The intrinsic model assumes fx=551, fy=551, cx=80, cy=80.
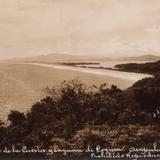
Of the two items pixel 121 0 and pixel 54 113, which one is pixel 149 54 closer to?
pixel 121 0

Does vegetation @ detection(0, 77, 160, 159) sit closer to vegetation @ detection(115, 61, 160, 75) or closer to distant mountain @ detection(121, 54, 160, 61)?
vegetation @ detection(115, 61, 160, 75)

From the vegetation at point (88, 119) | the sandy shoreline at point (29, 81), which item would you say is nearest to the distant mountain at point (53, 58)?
the sandy shoreline at point (29, 81)

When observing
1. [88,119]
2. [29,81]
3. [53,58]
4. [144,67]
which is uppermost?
[53,58]

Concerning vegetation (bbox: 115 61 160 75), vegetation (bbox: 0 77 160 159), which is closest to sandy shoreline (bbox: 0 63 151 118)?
vegetation (bbox: 0 77 160 159)

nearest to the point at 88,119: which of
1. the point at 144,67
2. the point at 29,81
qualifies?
the point at 29,81

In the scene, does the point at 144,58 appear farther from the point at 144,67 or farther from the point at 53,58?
the point at 53,58

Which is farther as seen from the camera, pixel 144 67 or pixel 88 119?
pixel 144 67

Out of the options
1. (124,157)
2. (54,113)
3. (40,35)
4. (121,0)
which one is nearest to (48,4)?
(40,35)

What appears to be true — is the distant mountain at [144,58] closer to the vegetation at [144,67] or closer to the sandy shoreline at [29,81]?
the vegetation at [144,67]
